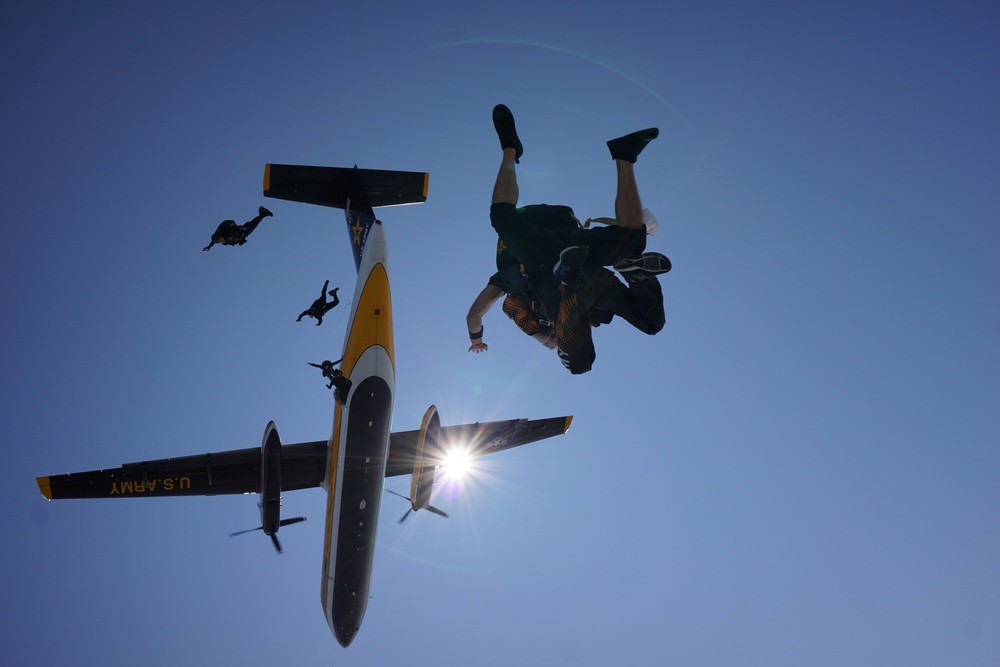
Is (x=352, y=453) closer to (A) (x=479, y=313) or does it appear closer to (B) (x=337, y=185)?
(A) (x=479, y=313)

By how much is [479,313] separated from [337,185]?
15.0 m

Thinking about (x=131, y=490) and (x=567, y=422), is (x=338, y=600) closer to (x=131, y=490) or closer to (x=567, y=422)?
(x=131, y=490)

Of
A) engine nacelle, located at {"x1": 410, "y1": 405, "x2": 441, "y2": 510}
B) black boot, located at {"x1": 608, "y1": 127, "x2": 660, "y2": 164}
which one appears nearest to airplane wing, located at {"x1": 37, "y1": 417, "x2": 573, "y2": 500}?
engine nacelle, located at {"x1": 410, "y1": 405, "x2": 441, "y2": 510}

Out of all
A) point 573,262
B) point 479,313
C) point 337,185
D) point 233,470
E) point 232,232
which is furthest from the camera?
point 337,185

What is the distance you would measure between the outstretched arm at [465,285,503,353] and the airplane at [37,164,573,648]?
7.24 m

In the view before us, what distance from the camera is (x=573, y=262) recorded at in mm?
6535

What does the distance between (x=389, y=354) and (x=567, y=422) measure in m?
9.85

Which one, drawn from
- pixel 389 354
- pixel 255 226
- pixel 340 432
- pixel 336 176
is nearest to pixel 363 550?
pixel 340 432

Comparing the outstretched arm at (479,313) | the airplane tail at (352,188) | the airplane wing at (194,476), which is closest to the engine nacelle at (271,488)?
the airplane wing at (194,476)

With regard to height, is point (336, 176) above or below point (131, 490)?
above

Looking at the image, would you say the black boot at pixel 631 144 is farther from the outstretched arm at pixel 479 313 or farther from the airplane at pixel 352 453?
the airplane at pixel 352 453

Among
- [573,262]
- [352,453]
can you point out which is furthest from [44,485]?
[573,262]

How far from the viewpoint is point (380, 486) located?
58.4 feet

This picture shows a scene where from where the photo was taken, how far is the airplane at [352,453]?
16.7m
